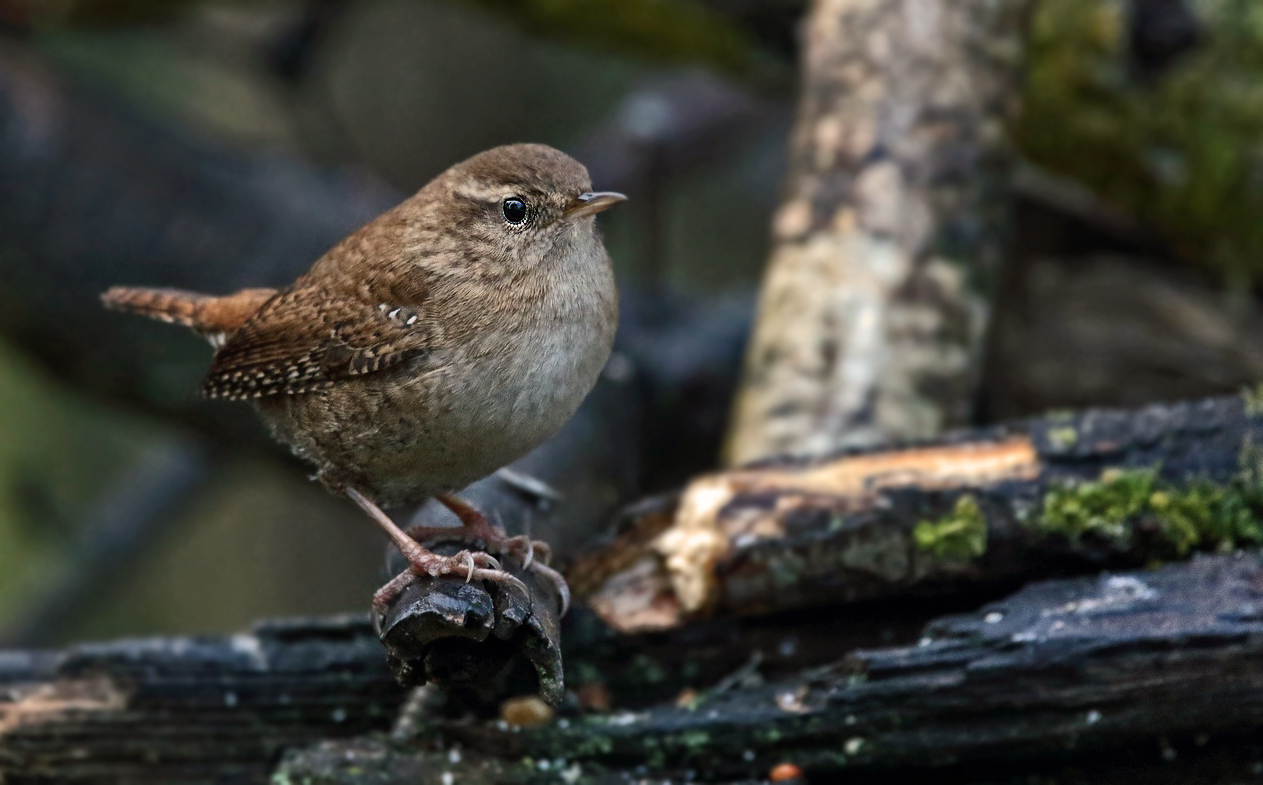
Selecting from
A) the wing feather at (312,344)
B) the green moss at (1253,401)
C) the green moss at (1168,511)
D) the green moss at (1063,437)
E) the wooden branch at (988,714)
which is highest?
the wing feather at (312,344)

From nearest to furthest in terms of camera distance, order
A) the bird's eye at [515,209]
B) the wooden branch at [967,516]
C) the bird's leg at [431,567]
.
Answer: the bird's leg at [431,567] → the wooden branch at [967,516] → the bird's eye at [515,209]

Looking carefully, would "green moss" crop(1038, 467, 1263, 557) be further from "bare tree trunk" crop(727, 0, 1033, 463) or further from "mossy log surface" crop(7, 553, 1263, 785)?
"bare tree trunk" crop(727, 0, 1033, 463)

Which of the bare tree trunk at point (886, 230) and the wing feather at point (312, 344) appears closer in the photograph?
the wing feather at point (312, 344)

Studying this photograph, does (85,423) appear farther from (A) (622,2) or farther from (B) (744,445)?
(B) (744,445)

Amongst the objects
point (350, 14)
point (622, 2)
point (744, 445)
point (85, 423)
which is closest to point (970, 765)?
point (744, 445)

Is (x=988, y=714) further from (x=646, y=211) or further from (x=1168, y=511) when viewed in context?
(x=646, y=211)

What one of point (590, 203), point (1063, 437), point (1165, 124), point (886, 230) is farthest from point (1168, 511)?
point (1165, 124)

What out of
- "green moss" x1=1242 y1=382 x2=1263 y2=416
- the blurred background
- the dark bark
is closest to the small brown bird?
the dark bark

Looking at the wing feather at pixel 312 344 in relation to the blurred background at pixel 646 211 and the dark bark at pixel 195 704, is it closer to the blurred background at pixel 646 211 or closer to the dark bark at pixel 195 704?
the dark bark at pixel 195 704

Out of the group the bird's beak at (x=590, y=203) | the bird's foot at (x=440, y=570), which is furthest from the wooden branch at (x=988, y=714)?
the bird's beak at (x=590, y=203)
